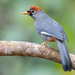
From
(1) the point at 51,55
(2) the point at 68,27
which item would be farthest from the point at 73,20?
(1) the point at 51,55

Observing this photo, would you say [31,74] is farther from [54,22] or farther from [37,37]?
[54,22]

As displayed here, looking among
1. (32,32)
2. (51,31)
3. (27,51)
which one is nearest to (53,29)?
(51,31)

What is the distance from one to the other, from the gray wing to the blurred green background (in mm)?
281

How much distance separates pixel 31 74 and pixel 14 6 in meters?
1.36

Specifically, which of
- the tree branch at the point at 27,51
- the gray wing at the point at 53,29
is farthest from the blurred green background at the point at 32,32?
the tree branch at the point at 27,51

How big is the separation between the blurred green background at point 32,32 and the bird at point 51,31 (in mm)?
131

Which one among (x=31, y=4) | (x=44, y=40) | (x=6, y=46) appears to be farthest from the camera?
(x=31, y=4)

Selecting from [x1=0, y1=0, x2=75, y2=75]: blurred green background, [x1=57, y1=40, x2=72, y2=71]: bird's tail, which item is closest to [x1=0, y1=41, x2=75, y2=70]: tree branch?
[x1=57, y1=40, x2=72, y2=71]: bird's tail

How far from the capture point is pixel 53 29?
4598 mm

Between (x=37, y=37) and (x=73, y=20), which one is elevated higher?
(x=73, y=20)

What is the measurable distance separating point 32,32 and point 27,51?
86 cm

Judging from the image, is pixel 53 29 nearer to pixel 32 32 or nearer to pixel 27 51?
pixel 32 32

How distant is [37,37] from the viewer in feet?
16.2

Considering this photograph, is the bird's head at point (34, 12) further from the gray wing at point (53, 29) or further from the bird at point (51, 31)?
the gray wing at point (53, 29)
